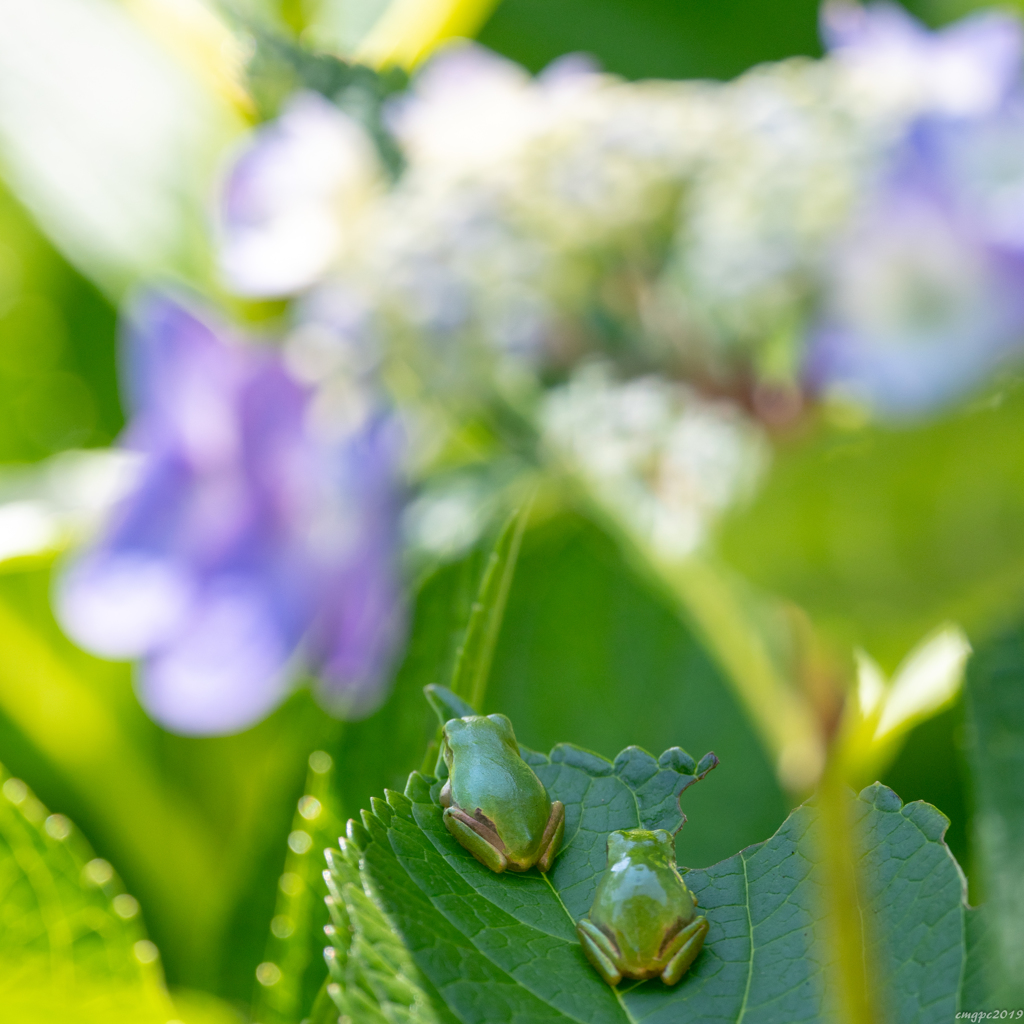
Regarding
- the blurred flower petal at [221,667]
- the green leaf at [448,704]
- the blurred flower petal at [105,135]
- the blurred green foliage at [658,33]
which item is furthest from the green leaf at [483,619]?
the blurred green foliage at [658,33]

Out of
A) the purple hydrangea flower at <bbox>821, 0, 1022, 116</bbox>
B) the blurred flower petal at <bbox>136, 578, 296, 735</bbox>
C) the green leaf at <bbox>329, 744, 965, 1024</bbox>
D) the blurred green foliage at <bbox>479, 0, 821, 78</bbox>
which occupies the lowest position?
the blurred green foliage at <bbox>479, 0, 821, 78</bbox>

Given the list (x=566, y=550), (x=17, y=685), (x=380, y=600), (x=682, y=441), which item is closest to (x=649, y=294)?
(x=682, y=441)

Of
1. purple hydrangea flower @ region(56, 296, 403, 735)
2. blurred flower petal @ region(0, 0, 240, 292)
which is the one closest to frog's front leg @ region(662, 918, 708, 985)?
purple hydrangea flower @ region(56, 296, 403, 735)

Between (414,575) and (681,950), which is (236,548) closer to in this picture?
(414,575)

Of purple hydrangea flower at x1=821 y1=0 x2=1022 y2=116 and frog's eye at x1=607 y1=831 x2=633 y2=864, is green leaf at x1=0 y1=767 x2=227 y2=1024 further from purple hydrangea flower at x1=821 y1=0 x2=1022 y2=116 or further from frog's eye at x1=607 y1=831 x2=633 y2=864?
purple hydrangea flower at x1=821 y1=0 x2=1022 y2=116

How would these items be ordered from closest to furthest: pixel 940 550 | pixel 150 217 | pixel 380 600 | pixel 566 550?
pixel 940 550, pixel 380 600, pixel 566 550, pixel 150 217

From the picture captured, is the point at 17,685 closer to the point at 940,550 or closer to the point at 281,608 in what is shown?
the point at 281,608

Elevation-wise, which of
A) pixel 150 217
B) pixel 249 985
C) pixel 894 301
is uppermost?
pixel 894 301
